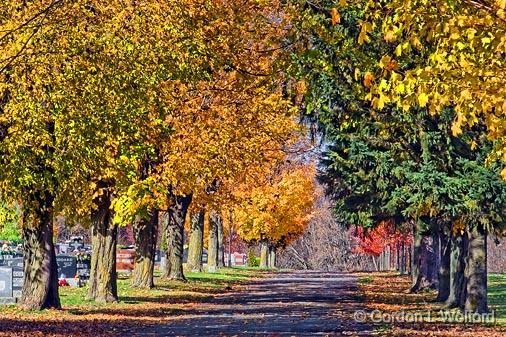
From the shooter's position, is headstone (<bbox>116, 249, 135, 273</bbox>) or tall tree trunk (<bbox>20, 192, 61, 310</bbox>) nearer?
tall tree trunk (<bbox>20, 192, 61, 310</bbox>)

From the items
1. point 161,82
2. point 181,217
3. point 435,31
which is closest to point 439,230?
point 161,82

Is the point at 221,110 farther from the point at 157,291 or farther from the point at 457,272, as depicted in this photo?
the point at 157,291

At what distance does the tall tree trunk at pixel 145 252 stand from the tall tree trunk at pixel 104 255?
8.80 m

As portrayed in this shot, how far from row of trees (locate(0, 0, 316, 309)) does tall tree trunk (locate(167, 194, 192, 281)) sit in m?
15.9

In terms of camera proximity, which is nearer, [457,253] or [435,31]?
[435,31]

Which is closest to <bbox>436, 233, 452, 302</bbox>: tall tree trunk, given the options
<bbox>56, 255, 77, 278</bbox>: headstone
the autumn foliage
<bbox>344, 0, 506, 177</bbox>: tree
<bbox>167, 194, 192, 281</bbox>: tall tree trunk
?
<bbox>167, 194, 192, 281</bbox>: tall tree trunk

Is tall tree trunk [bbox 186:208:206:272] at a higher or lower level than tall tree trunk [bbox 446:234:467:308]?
higher

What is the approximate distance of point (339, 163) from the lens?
119 ft

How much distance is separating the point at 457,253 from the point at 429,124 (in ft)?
18.7

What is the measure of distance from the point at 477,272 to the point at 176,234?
2418cm

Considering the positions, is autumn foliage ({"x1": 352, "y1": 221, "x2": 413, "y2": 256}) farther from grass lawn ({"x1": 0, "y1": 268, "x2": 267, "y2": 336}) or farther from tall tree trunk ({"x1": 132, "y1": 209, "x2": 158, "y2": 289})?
grass lawn ({"x1": 0, "y1": 268, "x2": 267, "y2": 336})

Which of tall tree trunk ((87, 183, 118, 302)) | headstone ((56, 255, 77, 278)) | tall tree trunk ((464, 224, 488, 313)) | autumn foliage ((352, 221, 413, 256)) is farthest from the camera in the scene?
autumn foliage ((352, 221, 413, 256))

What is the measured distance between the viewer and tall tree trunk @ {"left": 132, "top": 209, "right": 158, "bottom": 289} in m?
43.0

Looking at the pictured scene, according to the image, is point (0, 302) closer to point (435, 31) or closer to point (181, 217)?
point (181, 217)
